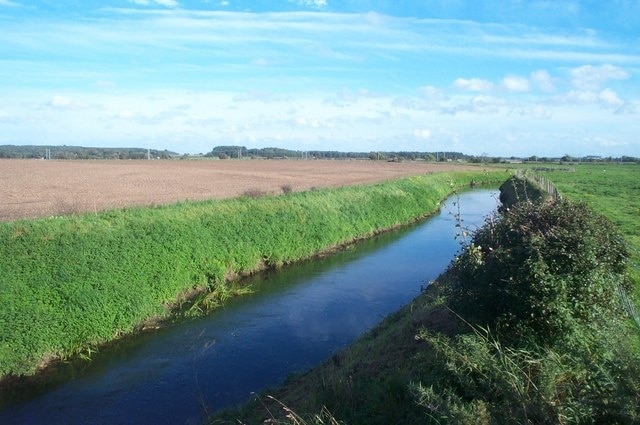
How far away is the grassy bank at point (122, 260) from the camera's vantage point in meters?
13.3

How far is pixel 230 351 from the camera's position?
13820 millimetres

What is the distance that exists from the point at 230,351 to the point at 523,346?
876 cm

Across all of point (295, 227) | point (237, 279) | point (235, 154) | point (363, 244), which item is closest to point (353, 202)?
point (363, 244)

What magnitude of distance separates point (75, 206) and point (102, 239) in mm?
6835

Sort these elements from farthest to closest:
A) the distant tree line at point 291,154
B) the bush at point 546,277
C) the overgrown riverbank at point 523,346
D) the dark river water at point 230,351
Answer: the distant tree line at point 291,154
the dark river water at point 230,351
the bush at point 546,277
the overgrown riverbank at point 523,346

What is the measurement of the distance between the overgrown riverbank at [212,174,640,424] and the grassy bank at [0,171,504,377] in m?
6.67

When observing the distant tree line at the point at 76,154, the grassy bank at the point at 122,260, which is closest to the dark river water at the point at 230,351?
the grassy bank at the point at 122,260

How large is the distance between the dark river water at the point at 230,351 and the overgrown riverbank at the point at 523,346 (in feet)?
6.56

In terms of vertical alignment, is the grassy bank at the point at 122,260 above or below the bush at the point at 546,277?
below

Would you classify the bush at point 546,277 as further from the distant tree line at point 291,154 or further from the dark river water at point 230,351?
the distant tree line at point 291,154

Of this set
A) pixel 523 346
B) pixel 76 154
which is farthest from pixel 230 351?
pixel 76 154

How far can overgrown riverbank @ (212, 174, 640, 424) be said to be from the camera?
5066mm

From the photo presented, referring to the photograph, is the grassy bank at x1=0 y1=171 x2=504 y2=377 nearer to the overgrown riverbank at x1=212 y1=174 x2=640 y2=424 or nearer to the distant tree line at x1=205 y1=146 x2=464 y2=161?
the overgrown riverbank at x1=212 y1=174 x2=640 y2=424

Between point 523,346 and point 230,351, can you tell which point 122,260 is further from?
point 523,346
